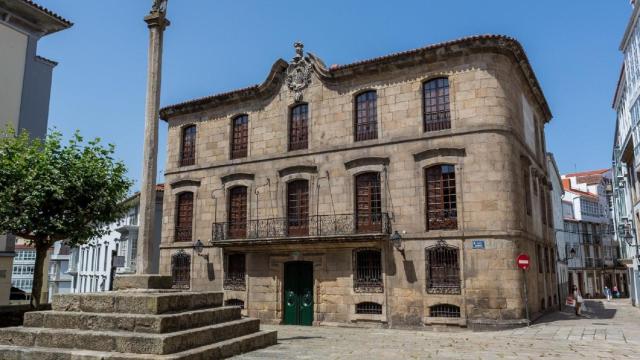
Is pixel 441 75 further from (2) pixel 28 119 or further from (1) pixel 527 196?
(2) pixel 28 119

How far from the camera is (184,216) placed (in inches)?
902

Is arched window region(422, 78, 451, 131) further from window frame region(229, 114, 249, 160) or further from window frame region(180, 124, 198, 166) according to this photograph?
window frame region(180, 124, 198, 166)

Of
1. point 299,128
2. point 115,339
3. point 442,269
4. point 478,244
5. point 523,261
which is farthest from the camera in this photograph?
point 299,128

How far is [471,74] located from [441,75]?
103 cm

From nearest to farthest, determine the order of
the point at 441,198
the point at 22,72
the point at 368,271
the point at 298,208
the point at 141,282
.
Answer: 1. the point at 141,282
2. the point at 441,198
3. the point at 368,271
4. the point at 298,208
5. the point at 22,72

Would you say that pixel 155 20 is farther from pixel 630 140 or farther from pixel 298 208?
pixel 630 140

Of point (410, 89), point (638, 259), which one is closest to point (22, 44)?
point (410, 89)

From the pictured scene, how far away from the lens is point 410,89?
18.3 metres

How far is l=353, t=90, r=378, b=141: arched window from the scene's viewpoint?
19062 mm

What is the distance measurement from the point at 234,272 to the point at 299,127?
6.60 meters

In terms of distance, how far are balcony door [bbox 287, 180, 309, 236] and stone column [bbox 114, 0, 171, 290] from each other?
864 cm

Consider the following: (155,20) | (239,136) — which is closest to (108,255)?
(239,136)

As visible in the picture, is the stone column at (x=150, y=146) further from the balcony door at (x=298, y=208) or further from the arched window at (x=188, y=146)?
the arched window at (x=188, y=146)

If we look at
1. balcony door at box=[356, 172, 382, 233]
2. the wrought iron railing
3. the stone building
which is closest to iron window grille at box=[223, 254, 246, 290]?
the stone building
